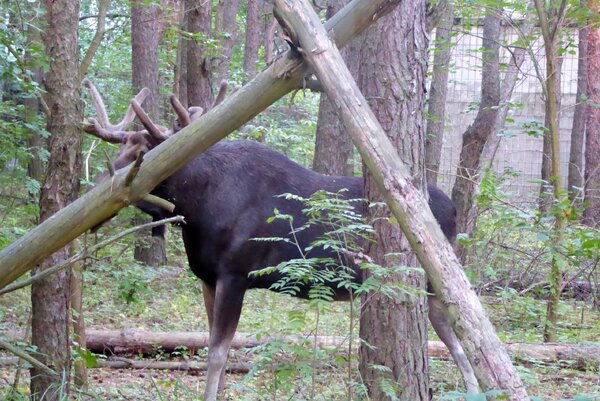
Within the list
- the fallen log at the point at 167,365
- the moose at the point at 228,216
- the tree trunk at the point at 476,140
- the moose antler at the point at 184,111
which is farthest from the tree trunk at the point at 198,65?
the fallen log at the point at 167,365

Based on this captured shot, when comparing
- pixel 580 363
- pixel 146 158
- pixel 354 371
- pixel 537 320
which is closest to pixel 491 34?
pixel 537 320

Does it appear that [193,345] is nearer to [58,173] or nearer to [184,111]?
[184,111]

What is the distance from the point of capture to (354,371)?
217 inches

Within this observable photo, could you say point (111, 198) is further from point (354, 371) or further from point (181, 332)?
point (181, 332)

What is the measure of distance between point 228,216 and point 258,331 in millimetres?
1171

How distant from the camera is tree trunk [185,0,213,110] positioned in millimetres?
11641

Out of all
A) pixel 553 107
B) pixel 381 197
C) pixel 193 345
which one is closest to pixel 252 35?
pixel 553 107

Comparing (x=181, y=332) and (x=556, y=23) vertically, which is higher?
(x=556, y=23)

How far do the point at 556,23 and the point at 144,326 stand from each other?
217 inches

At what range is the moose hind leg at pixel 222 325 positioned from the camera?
265 inches

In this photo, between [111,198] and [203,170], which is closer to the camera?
[111,198]

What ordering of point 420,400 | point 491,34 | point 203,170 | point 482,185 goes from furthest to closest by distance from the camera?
point 491,34 < point 482,185 < point 203,170 < point 420,400

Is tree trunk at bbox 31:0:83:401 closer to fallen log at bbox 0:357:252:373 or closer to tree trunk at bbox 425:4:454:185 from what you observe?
fallen log at bbox 0:357:252:373

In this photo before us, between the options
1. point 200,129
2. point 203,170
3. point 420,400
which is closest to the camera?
point 200,129
